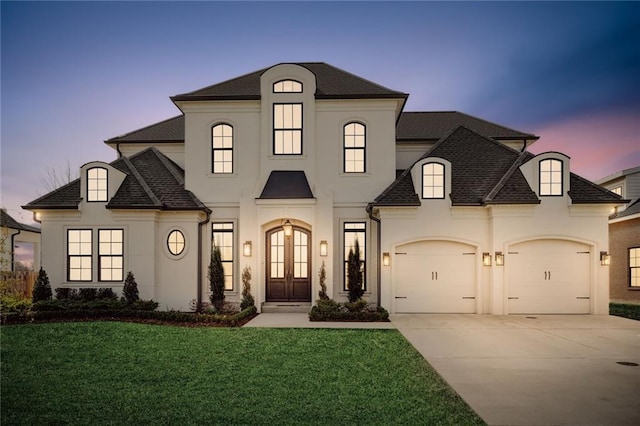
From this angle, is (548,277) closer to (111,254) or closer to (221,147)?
(221,147)

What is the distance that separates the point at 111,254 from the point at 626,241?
2363cm

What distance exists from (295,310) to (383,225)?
15.3 feet

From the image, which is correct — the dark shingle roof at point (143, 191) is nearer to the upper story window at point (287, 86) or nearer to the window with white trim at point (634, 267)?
the upper story window at point (287, 86)

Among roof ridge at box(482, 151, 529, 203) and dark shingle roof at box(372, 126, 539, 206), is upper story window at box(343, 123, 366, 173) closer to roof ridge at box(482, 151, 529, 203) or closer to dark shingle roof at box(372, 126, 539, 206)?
dark shingle roof at box(372, 126, 539, 206)

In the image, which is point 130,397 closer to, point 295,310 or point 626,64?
point 295,310

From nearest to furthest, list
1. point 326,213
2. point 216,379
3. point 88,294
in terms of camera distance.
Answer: point 216,379
point 88,294
point 326,213

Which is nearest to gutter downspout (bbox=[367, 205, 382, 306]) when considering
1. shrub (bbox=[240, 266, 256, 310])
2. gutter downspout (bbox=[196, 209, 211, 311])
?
shrub (bbox=[240, 266, 256, 310])

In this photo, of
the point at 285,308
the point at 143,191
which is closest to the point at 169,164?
the point at 143,191

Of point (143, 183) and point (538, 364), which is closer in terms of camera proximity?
point (538, 364)

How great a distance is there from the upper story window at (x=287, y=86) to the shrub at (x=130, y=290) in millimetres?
8933

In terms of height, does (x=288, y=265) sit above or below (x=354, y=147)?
below

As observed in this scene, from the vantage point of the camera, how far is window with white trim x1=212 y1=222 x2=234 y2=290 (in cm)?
1460

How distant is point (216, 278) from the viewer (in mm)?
13438

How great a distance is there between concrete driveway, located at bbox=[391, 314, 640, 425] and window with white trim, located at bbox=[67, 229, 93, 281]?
37.1 ft
